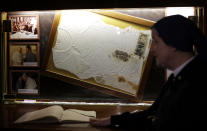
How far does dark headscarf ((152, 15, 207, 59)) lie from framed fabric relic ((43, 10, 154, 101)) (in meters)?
1.00

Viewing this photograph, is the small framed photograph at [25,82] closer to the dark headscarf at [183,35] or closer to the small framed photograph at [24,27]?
the small framed photograph at [24,27]

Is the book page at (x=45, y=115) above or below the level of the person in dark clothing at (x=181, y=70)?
below

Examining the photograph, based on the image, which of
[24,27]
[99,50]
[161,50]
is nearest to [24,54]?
[24,27]

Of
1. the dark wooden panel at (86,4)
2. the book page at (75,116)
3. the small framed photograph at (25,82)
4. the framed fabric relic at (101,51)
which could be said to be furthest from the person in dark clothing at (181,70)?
the small framed photograph at (25,82)

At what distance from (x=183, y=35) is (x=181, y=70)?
0.66 feet

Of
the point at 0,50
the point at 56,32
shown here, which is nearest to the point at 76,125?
the point at 56,32

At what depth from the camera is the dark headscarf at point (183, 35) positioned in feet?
4.00

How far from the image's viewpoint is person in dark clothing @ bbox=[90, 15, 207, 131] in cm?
108

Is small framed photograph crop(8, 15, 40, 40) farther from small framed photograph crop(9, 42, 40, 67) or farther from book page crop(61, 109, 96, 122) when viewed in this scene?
book page crop(61, 109, 96, 122)

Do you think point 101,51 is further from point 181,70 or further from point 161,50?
point 181,70

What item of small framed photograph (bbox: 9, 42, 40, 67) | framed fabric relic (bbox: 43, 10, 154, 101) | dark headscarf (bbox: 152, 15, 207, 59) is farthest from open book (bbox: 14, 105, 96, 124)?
dark headscarf (bbox: 152, 15, 207, 59)

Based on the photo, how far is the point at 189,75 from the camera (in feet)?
3.84

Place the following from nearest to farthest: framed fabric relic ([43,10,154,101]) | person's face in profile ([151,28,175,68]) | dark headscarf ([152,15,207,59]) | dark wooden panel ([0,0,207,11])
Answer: dark headscarf ([152,15,207,59]) → person's face in profile ([151,28,175,68]) → dark wooden panel ([0,0,207,11]) → framed fabric relic ([43,10,154,101])

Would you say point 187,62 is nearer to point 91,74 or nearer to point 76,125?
point 76,125
